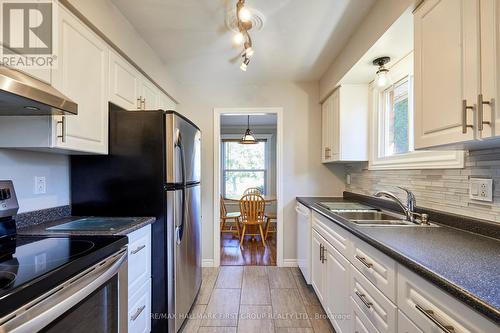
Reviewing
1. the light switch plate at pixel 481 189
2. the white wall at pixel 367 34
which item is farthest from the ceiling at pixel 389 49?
the light switch plate at pixel 481 189

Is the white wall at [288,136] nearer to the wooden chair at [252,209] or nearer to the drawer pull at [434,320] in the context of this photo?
the wooden chair at [252,209]

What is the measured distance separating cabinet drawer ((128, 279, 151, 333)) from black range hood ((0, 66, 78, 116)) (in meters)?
1.06

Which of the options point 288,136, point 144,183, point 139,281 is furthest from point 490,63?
point 288,136

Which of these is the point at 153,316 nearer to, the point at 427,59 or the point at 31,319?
the point at 31,319

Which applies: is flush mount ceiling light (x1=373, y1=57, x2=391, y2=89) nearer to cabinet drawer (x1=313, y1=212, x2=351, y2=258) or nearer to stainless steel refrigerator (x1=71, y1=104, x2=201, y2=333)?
cabinet drawer (x1=313, y1=212, x2=351, y2=258)

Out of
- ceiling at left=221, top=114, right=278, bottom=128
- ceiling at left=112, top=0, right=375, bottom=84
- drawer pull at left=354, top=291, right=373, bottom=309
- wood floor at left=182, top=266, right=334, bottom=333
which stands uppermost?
ceiling at left=112, top=0, right=375, bottom=84

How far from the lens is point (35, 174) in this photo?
142 cm

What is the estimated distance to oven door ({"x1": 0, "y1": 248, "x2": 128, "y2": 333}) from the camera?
2.19ft

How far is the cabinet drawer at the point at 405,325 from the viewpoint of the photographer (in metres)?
0.85

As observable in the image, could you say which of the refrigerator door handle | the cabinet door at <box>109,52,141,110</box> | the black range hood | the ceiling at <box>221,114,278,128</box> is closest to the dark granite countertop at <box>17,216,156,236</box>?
the refrigerator door handle

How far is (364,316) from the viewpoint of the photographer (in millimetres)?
1233

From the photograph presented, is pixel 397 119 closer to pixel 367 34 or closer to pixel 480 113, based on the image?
pixel 367 34

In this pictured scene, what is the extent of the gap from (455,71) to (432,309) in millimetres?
907

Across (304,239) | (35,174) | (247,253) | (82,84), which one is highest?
(82,84)
